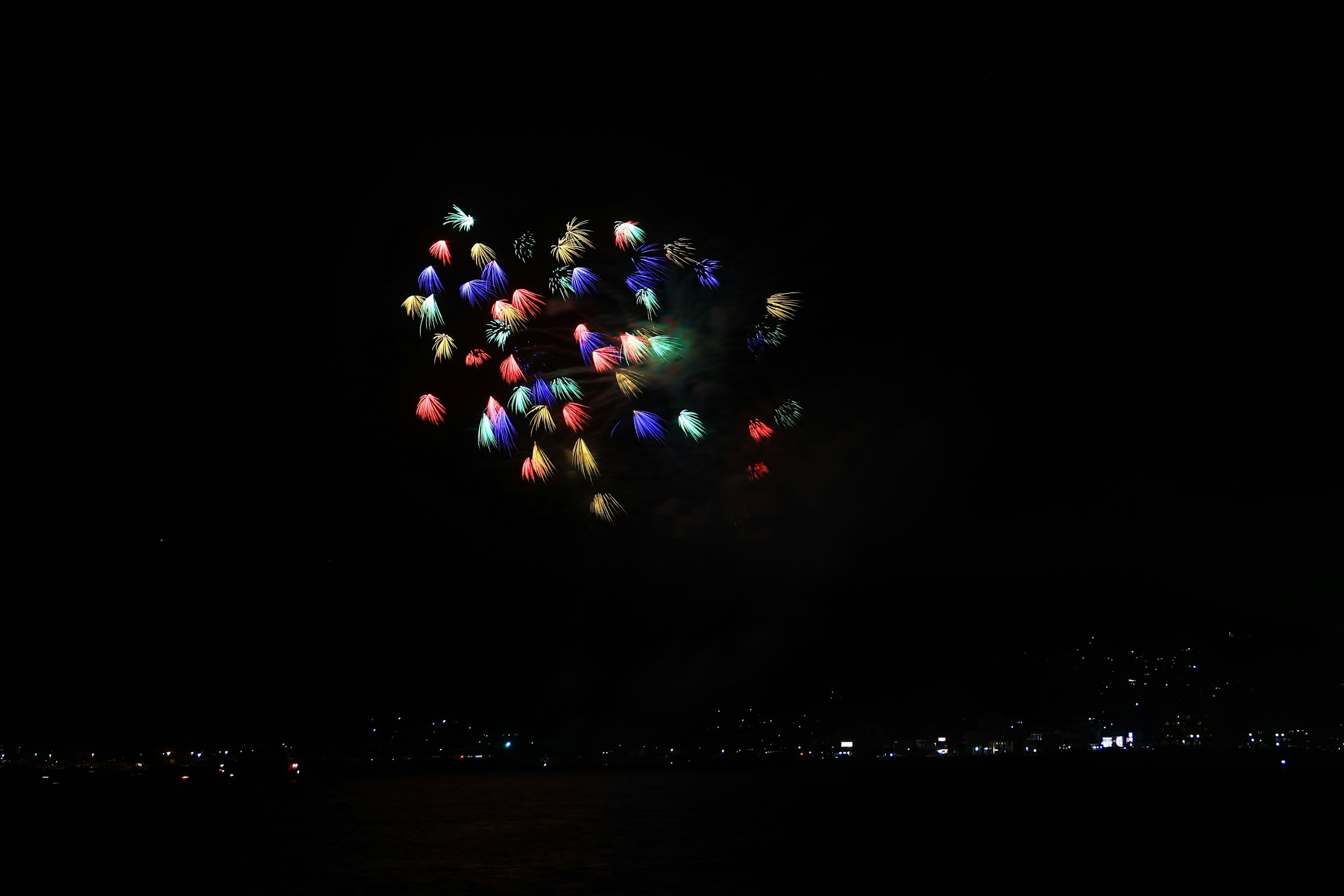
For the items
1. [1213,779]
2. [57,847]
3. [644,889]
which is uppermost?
[1213,779]

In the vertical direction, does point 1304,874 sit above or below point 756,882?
above

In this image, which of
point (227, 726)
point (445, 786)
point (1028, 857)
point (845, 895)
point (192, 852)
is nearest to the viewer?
point (845, 895)

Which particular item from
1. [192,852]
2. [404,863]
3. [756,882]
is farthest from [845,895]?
[192,852]

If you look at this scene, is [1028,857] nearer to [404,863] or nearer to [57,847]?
[404,863]

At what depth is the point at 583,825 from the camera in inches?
2057

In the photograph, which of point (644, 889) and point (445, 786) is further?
point (445, 786)

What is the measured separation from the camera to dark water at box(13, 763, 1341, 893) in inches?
1154

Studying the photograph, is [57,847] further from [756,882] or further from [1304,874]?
[1304,874]

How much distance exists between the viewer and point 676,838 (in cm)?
4353

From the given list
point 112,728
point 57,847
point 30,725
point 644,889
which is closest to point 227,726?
point 112,728

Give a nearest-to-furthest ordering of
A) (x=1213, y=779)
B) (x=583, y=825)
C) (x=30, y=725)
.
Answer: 1. (x=583, y=825)
2. (x=1213, y=779)
3. (x=30, y=725)

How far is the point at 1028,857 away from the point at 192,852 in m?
34.7

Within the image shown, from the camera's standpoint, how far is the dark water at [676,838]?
96.2 feet

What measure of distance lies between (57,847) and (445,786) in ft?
257
